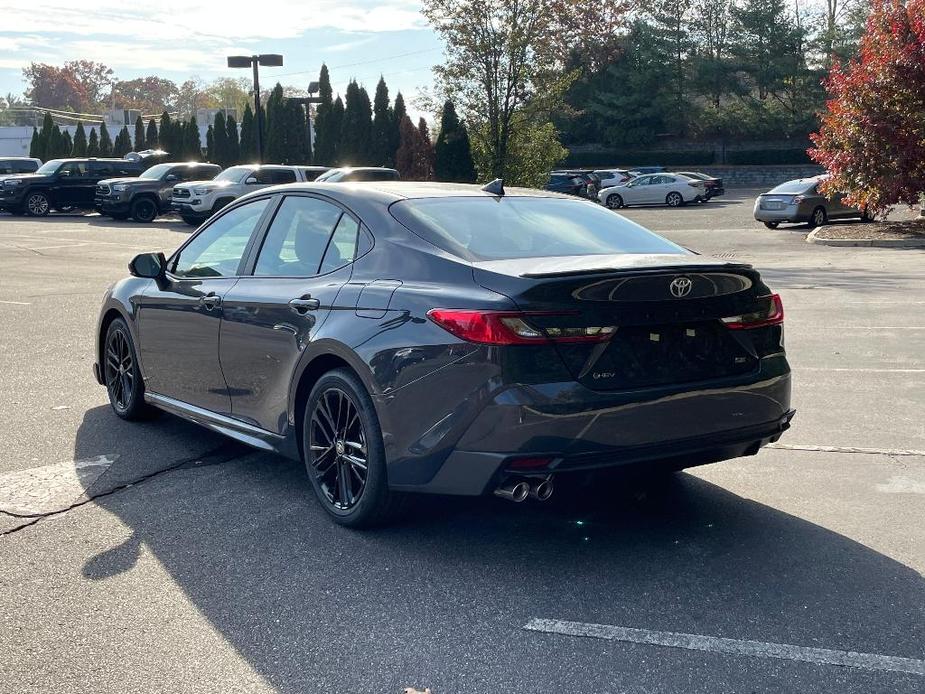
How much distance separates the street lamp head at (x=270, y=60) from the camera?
37.3 metres

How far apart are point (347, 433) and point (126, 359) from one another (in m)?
2.85

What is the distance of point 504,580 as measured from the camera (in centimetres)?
443

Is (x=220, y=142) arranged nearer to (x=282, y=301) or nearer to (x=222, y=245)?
(x=222, y=245)

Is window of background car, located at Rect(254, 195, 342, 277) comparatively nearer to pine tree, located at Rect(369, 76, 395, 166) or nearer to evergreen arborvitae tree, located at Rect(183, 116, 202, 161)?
pine tree, located at Rect(369, 76, 395, 166)

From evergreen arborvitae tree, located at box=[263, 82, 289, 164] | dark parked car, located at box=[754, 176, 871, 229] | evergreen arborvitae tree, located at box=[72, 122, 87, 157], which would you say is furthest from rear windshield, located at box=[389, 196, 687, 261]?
evergreen arborvitae tree, located at box=[72, 122, 87, 157]

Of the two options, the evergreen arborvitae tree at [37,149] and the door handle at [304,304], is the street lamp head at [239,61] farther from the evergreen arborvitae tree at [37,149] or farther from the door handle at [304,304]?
the door handle at [304,304]

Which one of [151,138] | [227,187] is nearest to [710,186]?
[227,187]

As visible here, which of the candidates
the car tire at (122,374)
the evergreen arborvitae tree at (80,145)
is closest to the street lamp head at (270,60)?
the evergreen arborvitae tree at (80,145)

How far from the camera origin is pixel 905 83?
25391 mm

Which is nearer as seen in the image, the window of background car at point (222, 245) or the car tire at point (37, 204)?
the window of background car at point (222, 245)

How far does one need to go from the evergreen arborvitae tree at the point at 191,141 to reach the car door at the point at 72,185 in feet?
40.2

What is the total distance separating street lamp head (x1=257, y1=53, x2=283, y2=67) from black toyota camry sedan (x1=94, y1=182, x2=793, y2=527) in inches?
1290

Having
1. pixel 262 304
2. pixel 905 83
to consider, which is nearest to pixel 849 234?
pixel 905 83

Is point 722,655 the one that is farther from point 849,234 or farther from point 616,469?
point 849,234
